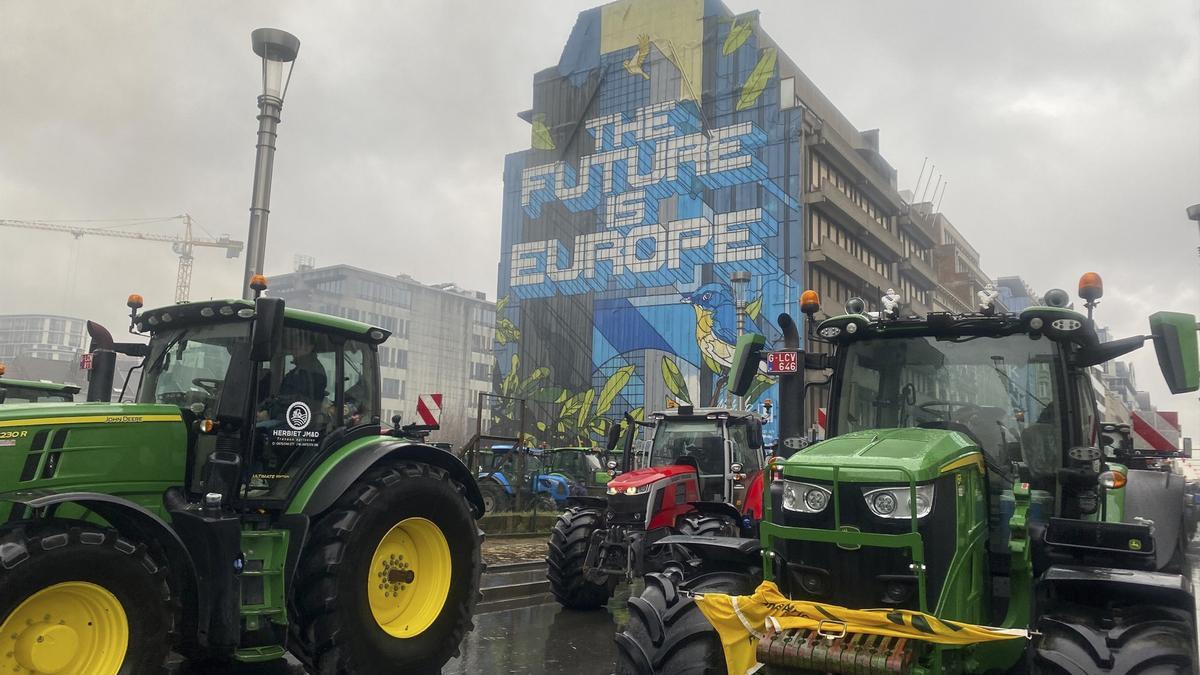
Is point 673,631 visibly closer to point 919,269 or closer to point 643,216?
point 643,216

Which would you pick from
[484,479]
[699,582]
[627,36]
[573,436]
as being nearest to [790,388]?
[699,582]

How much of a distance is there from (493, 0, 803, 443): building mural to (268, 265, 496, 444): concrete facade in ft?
104

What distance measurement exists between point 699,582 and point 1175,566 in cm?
297

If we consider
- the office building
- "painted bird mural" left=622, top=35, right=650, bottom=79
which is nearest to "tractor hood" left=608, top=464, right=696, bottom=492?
the office building

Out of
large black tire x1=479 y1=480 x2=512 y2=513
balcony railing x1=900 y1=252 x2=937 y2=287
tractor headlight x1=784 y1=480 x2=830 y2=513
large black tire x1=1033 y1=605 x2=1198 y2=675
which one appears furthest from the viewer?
balcony railing x1=900 y1=252 x2=937 y2=287

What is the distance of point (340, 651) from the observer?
18.5 feet

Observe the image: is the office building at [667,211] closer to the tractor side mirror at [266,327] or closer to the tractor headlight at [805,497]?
the tractor side mirror at [266,327]

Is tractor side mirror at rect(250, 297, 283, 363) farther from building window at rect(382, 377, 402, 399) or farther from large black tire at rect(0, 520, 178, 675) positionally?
building window at rect(382, 377, 402, 399)

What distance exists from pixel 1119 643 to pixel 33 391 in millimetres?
12553

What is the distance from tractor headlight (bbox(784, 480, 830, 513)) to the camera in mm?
4301

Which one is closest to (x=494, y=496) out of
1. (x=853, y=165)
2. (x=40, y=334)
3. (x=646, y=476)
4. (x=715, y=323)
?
(x=646, y=476)

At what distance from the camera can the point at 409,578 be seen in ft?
21.2

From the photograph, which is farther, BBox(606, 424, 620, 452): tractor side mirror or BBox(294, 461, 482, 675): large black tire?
BBox(606, 424, 620, 452): tractor side mirror

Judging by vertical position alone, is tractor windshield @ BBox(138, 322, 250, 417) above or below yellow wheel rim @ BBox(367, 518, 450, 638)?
above
